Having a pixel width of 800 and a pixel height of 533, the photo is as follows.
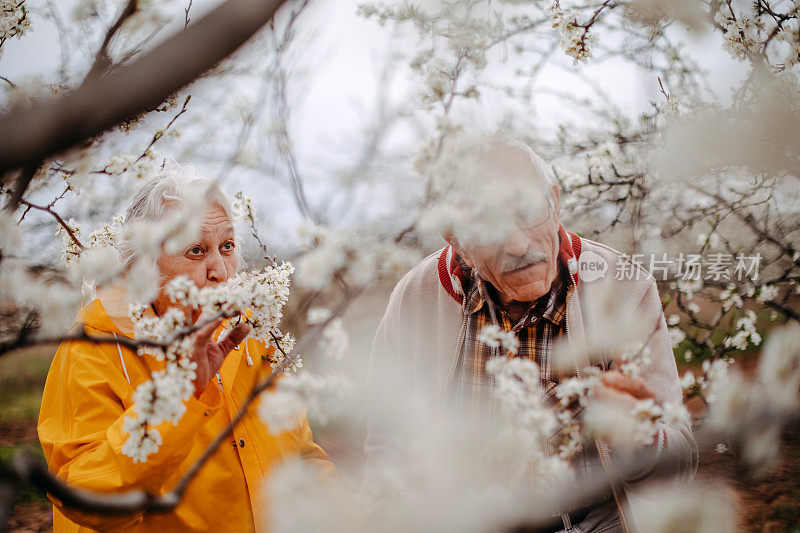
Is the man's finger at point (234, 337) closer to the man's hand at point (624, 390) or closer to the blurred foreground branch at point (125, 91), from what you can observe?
the blurred foreground branch at point (125, 91)

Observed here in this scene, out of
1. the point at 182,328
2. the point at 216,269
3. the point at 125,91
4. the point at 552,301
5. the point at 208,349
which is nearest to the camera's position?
the point at 125,91

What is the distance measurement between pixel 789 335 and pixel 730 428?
1.14ft

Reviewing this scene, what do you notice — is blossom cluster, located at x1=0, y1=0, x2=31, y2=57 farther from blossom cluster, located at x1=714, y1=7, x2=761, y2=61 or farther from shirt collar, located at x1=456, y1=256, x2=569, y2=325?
blossom cluster, located at x1=714, y1=7, x2=761, y2=61

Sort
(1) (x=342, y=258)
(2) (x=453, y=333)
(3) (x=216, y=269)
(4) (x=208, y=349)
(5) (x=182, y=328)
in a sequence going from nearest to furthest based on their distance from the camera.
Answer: (1) (x=342, y=258), (5) (x=182, y=328), (4) (x=208, y=349), (3) (x=216, y=269), (2) (x=453, y=333)

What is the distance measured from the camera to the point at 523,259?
3.93 ft

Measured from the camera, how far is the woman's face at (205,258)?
122 centimetres

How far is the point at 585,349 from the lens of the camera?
4.18 feet

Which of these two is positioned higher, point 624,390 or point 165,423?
point 624,390

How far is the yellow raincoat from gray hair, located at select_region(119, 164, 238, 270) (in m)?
0.14

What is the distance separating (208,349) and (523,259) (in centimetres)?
75

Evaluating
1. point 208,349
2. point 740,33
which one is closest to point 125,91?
point 208,349

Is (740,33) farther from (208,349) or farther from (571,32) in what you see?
(208,349)

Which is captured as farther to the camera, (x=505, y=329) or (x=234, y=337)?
(x=505, y=329)

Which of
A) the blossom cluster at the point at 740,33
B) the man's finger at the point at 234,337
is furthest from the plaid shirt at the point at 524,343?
the blossom cluster at the point at 740,33
